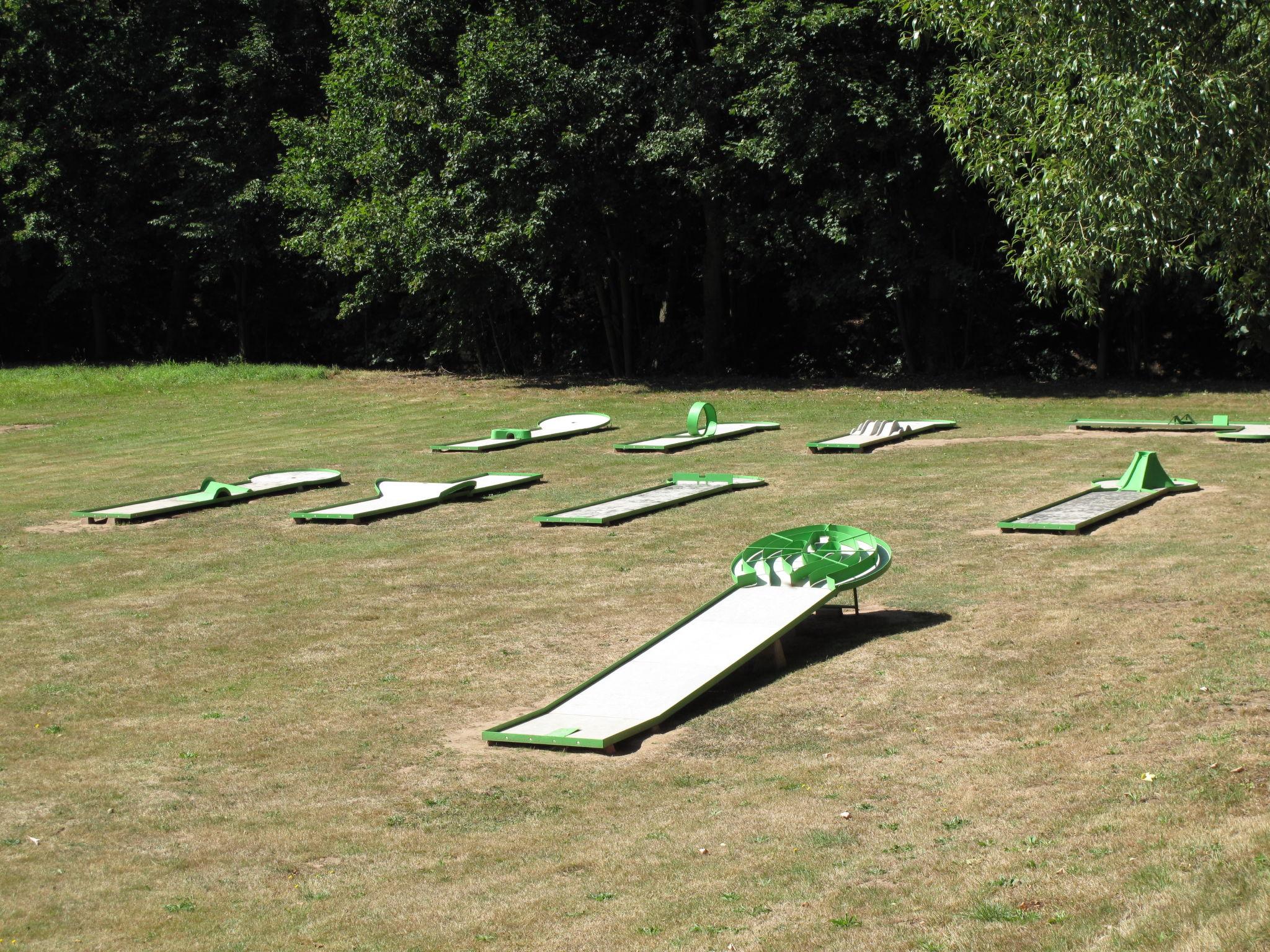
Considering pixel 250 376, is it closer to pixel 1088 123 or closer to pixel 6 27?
pixel 6 27

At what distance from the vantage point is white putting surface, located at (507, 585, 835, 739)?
6562 millimetres

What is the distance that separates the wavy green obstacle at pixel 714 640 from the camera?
6.50 meters

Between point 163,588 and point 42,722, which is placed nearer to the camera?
point 42,722

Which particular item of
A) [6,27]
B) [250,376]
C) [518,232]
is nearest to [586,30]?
[518,232]

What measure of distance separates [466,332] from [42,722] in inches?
897

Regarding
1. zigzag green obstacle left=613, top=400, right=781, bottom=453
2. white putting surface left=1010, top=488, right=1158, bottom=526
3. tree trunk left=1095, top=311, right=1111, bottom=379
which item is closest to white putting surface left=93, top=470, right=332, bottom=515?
zigzag green obstacle left=613, top=400, right=781, bottom=453

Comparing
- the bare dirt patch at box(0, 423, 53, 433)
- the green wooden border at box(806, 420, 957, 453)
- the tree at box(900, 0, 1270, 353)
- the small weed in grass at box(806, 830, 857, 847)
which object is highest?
the tree at box(900, 0, 1270, 353)

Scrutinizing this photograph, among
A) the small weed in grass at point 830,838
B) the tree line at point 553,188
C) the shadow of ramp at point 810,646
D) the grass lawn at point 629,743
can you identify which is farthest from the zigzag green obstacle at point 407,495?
the small weed in grass at point 830,838

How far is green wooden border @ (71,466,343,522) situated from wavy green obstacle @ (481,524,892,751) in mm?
7023

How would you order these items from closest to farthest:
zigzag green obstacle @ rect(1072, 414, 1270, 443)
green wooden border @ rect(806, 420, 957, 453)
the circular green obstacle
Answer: the circular green obstacle < zigzag green obstacle @ rect(1072, 414, 1270, 443) < green wooden border @ rect(806, 420, 957, 453)

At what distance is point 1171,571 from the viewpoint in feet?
30.7

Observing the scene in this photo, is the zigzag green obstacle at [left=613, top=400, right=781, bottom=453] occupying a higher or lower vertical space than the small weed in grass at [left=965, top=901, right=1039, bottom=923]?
higher

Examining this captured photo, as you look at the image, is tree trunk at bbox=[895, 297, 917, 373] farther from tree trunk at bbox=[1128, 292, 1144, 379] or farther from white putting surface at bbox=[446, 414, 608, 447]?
white putting surface at bbox=[446, 414, 608, 447]

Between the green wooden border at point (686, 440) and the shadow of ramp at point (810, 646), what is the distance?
8.35 m
